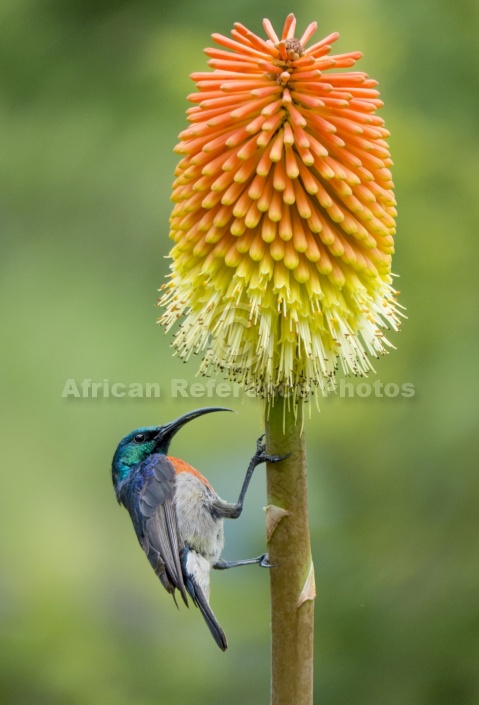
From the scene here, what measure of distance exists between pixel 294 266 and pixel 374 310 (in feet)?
0.97

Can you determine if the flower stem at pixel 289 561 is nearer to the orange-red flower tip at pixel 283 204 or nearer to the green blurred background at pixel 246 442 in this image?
the orange-red flower tip at pixel 283 204

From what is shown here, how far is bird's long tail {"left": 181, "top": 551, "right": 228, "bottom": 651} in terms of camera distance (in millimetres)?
2885

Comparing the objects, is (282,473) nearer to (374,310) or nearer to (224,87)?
(374,310)

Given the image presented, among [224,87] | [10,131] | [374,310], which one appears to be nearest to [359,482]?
[374,310]

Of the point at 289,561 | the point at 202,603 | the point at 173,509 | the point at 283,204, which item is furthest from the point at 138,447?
the point at 283,204

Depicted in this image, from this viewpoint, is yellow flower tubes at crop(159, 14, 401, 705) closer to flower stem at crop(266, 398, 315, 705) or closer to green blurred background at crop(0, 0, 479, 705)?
flower stem at crop(266, 398, 315, 705)

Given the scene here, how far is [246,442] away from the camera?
361 centimetres

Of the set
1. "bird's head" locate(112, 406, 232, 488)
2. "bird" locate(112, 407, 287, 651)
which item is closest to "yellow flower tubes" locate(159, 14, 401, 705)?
"bird" locate(112, 407, 287, 651)

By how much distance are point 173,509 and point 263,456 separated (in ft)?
2.26

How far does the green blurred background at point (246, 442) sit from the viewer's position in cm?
346

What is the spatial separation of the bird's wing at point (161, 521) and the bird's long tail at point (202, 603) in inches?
3.2

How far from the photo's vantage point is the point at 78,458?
12.1 ft

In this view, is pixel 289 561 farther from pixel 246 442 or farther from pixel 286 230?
pixel 246 442

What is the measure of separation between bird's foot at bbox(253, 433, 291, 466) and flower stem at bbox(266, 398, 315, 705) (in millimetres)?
10
